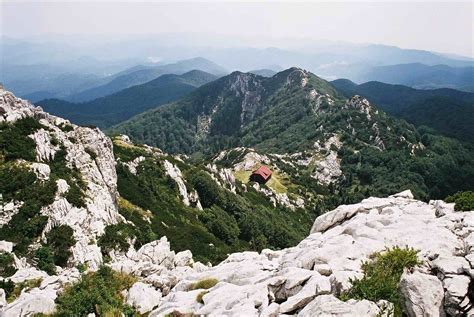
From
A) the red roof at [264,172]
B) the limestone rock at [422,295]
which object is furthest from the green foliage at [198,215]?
the limestone rock at [422,295]

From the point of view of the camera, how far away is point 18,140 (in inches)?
2484

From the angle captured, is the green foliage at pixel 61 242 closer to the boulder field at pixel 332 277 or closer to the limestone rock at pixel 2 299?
the boulder field at pixel 332 277

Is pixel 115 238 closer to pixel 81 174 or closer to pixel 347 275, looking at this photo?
pixel 81 174

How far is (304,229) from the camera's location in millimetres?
153000

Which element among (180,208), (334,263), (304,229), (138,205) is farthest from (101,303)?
(304,229)

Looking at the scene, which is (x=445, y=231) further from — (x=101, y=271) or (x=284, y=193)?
(x=284, y=193)

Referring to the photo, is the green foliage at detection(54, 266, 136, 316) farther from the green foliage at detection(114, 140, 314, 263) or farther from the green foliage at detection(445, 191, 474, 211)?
the green foliage at detection(114, 140, 314, 263)

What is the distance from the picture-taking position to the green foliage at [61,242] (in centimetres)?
4335

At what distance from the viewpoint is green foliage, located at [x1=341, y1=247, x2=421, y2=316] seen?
1644 centimetres

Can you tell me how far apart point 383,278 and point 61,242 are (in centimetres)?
3850

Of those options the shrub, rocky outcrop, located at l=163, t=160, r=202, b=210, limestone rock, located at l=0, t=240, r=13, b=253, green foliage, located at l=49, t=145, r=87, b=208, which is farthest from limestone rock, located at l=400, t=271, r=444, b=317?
rocky outcrop, located at l=163, t=160, r=202, b=210

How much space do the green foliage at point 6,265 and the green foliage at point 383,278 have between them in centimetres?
3063

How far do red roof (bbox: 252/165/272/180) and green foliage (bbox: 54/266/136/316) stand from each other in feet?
532

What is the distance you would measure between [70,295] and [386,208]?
920 inches
